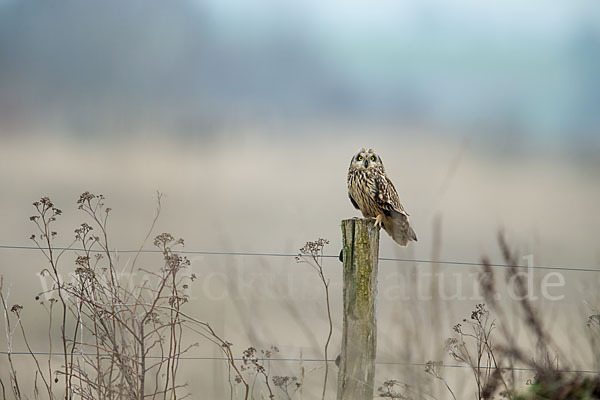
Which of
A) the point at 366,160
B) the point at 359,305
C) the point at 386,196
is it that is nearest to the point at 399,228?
the point at 386,196

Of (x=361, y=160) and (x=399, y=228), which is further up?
(x=361, y=160)

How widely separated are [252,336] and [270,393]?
0.67m

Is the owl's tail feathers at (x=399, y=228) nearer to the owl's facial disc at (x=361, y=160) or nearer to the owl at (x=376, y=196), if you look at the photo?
the owl at (x=376, y=196)

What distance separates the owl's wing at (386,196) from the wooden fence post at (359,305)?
2.89 feet

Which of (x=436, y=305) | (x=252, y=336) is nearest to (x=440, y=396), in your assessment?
(x=436, y=305)

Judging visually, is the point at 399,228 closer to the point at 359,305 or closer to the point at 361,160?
the point at 361,160

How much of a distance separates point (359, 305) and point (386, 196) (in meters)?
1.05

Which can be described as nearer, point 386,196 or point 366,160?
point 386,196

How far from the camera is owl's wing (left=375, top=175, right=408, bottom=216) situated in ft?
11.4

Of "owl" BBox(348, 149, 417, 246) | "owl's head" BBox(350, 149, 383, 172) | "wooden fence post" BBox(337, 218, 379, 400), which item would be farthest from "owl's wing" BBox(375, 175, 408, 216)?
"wooden fence post" BBox(337, 218, 379, 400)

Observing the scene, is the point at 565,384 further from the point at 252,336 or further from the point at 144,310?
the point at 144,310

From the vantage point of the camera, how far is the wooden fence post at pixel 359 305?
2.56 meters

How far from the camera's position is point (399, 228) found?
347 centimetres

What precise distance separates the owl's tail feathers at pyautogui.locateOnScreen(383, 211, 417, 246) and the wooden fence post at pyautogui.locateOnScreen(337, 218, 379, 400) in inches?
32.8
